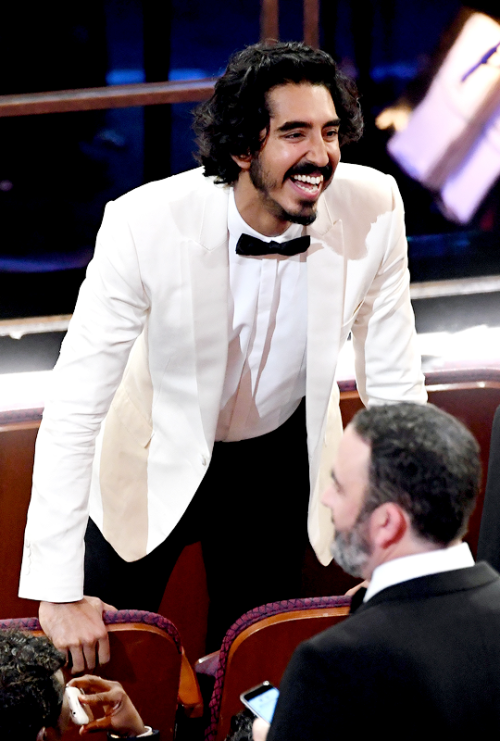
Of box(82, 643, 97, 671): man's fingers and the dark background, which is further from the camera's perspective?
the dark background

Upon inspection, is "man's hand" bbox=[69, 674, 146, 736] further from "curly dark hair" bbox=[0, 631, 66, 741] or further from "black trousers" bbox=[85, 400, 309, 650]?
"black trousers" bbox=[85, 400, 309, 650]

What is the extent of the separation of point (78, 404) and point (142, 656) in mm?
461

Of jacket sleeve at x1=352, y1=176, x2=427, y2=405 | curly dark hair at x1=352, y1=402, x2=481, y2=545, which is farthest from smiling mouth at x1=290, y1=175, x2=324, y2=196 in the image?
curly dark hair at x1=352, y1=402, x2=481, y2=545

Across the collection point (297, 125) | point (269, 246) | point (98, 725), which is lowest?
point (98, 725)

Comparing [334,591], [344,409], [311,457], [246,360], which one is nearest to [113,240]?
[246,360]

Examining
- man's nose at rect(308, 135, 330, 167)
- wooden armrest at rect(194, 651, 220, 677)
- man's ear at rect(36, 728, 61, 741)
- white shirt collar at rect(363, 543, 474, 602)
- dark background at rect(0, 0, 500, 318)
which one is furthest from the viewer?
dark background at rect(0, 0, 500, 318)

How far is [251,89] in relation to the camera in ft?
5.37

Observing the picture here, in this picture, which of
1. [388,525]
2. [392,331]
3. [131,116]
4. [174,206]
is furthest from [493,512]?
[131,116]

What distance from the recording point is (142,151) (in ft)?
25.6

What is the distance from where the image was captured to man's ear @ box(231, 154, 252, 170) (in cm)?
164

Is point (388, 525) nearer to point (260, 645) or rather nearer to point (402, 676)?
point (402, 676)

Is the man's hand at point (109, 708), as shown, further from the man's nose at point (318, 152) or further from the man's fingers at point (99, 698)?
the man's nose at point (318, 152)

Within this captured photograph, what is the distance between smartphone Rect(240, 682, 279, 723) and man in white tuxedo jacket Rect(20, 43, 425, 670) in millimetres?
270

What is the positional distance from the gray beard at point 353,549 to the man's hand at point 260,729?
263 mm
